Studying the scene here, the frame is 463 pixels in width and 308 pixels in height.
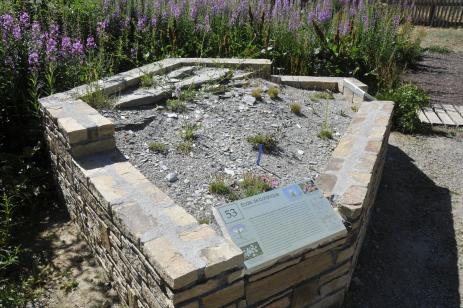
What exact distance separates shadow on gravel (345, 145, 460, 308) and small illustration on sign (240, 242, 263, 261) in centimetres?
Answer: 128

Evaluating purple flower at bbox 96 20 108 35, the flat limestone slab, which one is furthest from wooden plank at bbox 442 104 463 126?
purple flower at bbox 96 20 108 35

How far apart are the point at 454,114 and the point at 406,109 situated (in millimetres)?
1153

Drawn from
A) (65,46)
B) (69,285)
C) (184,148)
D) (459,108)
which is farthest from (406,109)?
(69,285)

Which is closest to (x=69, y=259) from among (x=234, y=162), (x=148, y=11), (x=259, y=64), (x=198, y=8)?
(x=234, y=162)

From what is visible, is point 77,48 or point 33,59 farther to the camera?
point 77,48

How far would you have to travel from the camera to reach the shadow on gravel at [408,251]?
366 cm

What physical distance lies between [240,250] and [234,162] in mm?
1558

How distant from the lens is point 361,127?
4.51 m

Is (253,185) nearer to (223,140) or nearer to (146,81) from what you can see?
(223,140)

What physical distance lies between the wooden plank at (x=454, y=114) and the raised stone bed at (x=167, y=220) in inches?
98.8

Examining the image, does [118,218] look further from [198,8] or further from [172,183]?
[198,8]

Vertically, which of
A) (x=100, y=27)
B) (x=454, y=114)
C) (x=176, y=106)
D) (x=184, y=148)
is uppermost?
(x=100, y=27)

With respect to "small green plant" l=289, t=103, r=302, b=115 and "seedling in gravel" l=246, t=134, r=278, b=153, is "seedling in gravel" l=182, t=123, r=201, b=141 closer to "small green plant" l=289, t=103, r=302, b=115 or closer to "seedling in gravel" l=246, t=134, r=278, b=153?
"seedling in gravel" l=246, t=134, r=278, b=153

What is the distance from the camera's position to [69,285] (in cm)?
358
